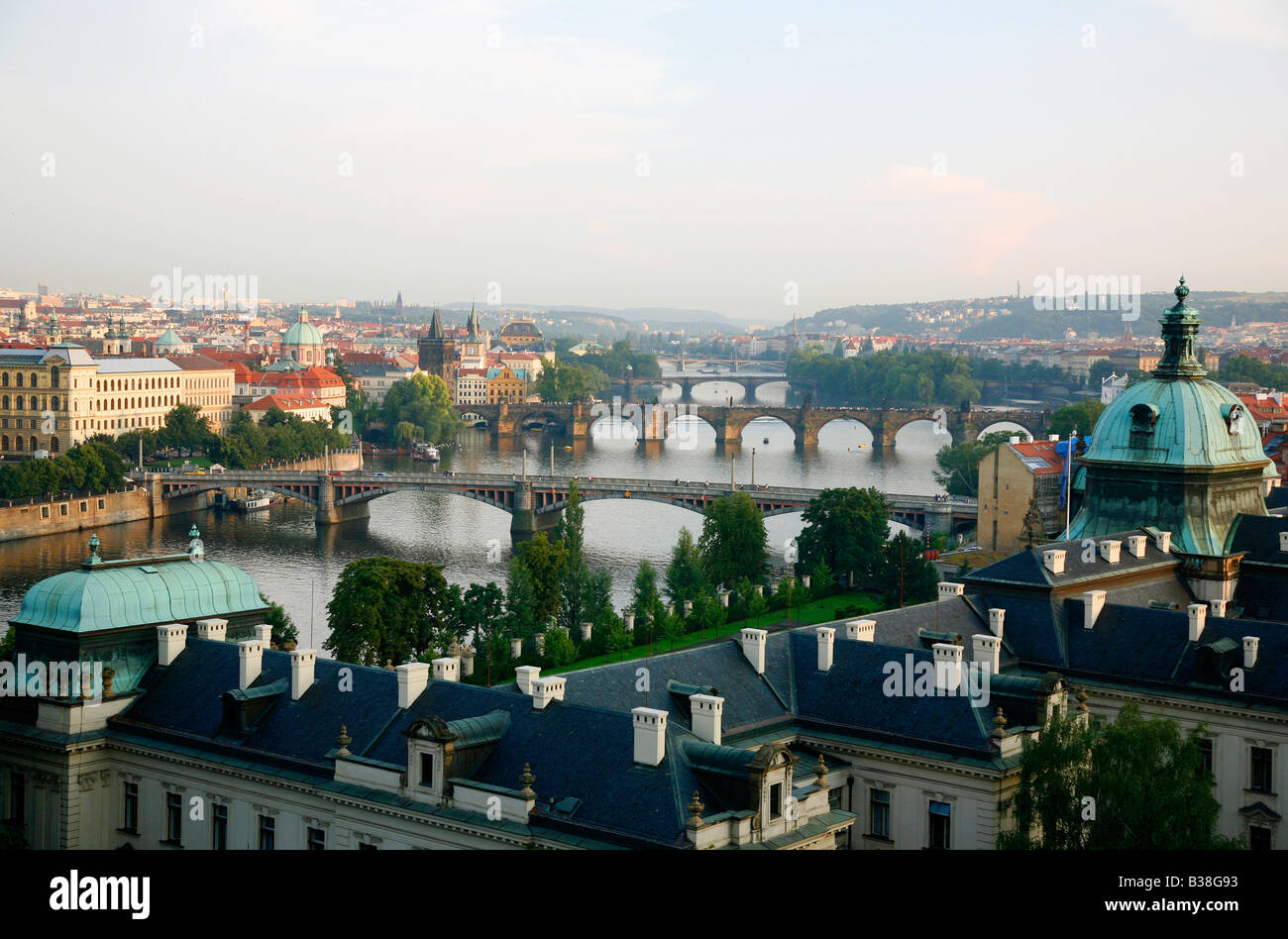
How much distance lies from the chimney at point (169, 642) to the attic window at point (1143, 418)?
80.1 feet

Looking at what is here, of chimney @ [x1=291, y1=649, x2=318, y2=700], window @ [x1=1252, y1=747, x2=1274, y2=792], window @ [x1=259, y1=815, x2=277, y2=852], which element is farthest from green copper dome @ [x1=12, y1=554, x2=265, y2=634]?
window @ [x1=1252, y1=747, x2=1274, y2=792]

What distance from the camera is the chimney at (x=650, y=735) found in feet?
74.8

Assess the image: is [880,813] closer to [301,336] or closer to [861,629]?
[861,629]

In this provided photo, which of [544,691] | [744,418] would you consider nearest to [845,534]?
[544,691]

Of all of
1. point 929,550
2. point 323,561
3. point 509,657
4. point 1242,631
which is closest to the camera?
point 1242,631

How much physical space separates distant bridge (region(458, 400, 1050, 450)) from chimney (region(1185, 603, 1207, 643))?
102 metres

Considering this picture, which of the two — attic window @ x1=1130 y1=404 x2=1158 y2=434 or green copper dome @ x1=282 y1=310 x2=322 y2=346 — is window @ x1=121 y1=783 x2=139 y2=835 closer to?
attic window @ x1=1130 y1=404 x2=1158 y2=434

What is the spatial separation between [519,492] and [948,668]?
6056 cm

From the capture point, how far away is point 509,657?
1812 inches

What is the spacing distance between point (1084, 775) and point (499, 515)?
7111 centimetres
